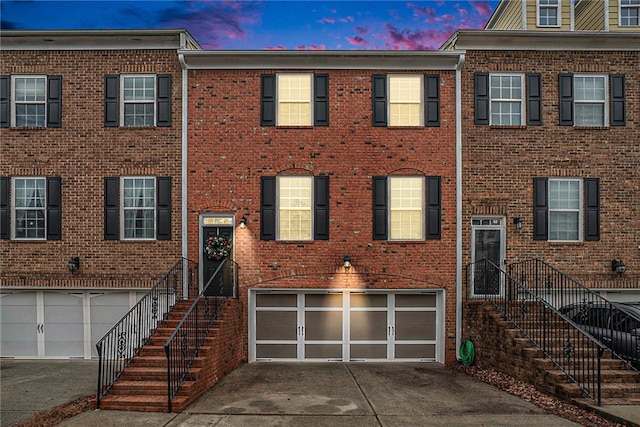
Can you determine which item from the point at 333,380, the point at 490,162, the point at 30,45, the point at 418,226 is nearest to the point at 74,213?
the point at 30,45

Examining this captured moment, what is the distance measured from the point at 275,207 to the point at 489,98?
6224mm

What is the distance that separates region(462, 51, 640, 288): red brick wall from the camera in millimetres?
12891

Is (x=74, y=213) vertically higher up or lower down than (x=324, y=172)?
lower down

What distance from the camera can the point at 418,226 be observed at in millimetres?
13023

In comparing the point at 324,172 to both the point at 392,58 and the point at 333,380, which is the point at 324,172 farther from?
the point at 333,380

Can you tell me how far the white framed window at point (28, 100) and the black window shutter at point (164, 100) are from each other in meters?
3.04

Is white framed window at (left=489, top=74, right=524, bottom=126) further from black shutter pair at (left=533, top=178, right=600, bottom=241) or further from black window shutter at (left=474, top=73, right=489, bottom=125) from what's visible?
black shutter pair at (left=533, top=178, right=600, bottom=241)

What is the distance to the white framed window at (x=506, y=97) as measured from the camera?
43.1 ft

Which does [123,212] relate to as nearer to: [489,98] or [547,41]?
[489,98]

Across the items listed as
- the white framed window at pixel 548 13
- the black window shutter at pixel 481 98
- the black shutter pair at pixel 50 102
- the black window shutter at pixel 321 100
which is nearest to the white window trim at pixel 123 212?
the black shutter pair at pixel 50 102

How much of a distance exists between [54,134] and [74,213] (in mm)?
2131

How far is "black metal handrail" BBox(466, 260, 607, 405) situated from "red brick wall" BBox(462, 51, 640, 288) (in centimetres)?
73

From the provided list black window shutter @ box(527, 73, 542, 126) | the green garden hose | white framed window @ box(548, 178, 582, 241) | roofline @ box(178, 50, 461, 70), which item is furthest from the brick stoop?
black window shutter @ box(527, 73, 542, 126)

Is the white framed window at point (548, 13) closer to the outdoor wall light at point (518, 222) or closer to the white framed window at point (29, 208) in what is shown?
the outdoor wall light at point (518, 222)
